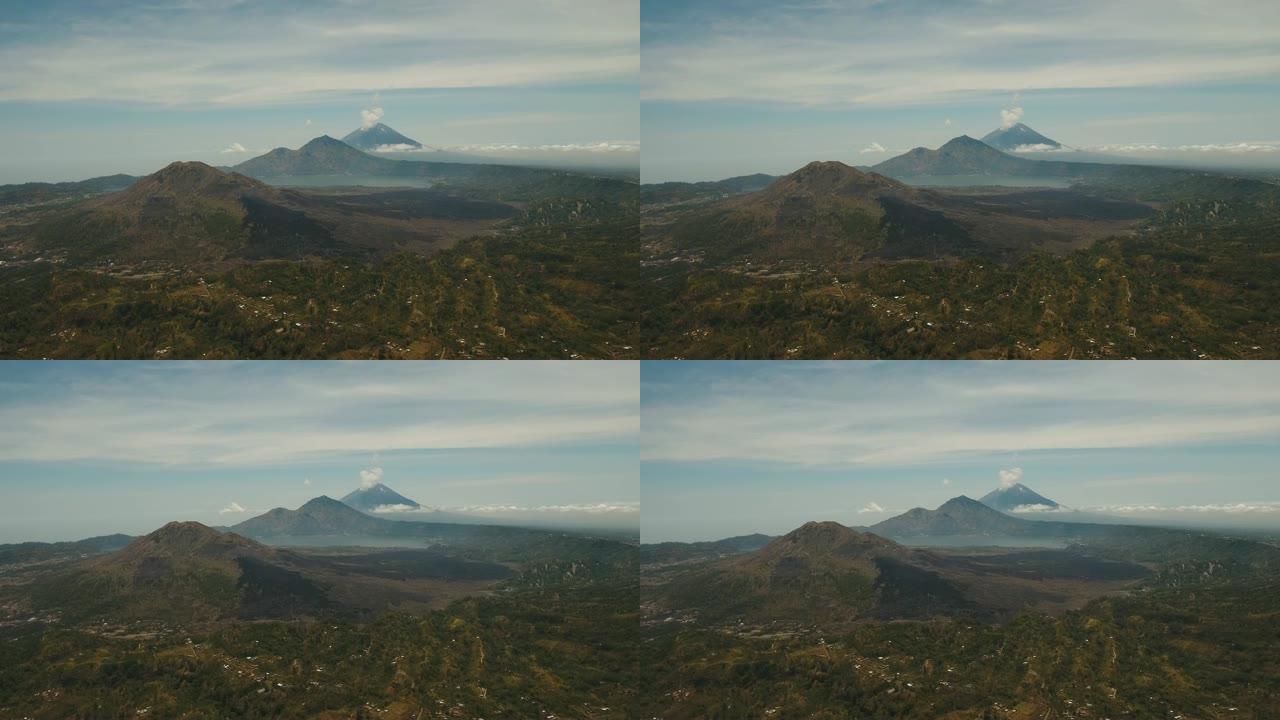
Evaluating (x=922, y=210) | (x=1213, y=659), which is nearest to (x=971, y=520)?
(x=922, y=210)

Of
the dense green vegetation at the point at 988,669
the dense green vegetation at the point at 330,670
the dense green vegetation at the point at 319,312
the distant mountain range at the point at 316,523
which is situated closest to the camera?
Answer: the dense green vegetation at the point at 330,670

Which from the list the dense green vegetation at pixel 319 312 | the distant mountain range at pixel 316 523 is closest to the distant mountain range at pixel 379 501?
the distant mountain range at pixel 316 523

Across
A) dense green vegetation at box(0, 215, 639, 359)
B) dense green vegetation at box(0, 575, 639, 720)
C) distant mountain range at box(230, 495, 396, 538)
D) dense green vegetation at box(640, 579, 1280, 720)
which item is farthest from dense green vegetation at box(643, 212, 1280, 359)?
distant mountain range at box(230, 495, 396, 538)

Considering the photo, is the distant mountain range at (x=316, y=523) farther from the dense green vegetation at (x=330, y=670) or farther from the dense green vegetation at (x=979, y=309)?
the dense green vegetation at (x=979, y=309)

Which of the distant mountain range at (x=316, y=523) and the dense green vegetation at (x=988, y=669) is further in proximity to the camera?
the distant mountain range at (x=316, y=523)

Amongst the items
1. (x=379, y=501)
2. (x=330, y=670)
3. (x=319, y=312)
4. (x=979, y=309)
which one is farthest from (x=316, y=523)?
(x=979, y=309)

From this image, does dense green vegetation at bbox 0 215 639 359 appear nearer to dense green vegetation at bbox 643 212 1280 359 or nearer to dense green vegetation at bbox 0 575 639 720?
dense green vegetation at bbox 643 212 1280 359

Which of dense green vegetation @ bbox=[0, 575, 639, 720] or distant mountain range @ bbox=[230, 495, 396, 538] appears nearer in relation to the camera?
dense green vegetation @ bbox=[0, 575, 639, 720]

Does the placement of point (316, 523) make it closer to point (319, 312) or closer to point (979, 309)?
point (319, 312)
